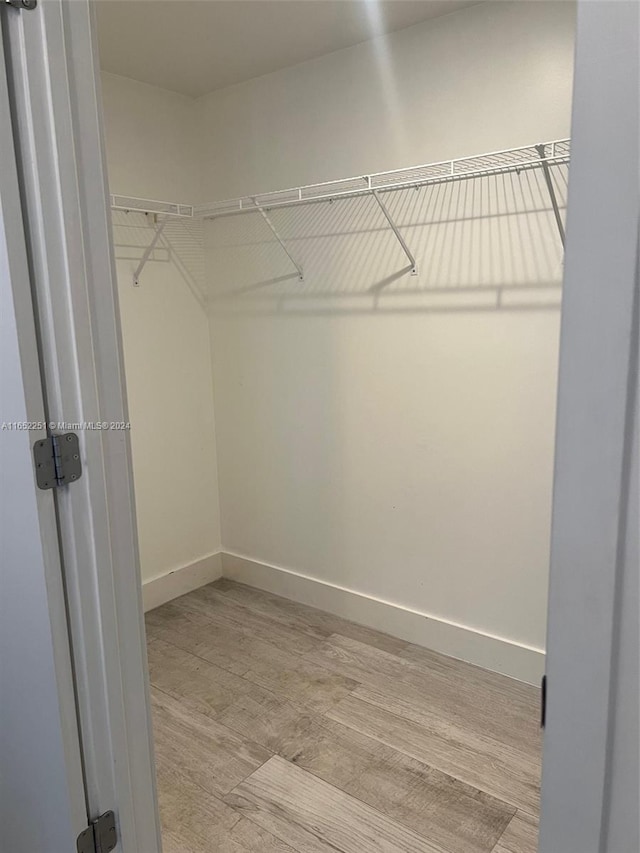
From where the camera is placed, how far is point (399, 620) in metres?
2.75

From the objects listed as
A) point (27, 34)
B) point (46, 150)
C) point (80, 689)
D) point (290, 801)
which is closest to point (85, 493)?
point (80, 689)

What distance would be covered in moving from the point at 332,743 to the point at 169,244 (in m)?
2.19

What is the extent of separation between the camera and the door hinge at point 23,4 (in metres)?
1.05

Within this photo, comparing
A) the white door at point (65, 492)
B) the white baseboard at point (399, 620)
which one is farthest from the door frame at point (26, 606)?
the white baseboard at point (399, 620)

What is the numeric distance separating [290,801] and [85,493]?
122cm

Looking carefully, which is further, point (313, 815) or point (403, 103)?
point (403, 103)

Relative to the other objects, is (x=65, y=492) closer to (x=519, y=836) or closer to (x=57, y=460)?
(x=57, y=460)

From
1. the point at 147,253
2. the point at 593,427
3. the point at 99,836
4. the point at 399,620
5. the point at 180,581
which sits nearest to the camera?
the point at 593,427

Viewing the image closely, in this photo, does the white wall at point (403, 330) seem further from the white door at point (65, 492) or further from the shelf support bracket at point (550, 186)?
the white door at point (65, 492)

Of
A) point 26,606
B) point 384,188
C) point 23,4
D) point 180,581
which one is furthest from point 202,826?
point 384,188

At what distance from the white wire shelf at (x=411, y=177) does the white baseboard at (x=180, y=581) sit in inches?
66.7

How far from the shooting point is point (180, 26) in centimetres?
220

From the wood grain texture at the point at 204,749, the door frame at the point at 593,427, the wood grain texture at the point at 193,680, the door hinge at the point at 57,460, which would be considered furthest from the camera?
the wood grain texture at the point at 193,680

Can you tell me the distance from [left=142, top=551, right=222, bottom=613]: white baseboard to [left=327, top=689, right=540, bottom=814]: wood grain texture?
1.16 metres
